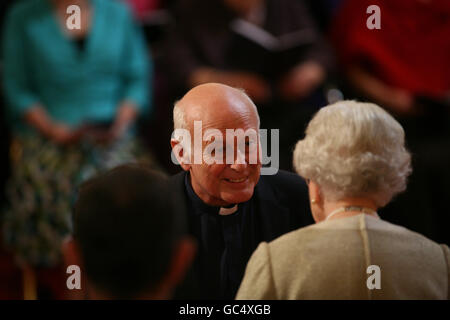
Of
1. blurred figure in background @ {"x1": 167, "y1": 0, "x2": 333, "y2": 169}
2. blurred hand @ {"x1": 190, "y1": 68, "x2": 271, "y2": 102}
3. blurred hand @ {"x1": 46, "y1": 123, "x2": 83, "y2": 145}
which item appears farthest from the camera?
blurred hand @ {"x1": 46, "y1": 123, "x2": 83, "y2": 145}

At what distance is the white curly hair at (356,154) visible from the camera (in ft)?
3.46

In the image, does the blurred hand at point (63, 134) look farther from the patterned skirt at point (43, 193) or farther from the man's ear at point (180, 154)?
the man's ear at point (180, 154)

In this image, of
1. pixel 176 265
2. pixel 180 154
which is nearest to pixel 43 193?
pixel 180 154

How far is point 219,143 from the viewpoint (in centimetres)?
102

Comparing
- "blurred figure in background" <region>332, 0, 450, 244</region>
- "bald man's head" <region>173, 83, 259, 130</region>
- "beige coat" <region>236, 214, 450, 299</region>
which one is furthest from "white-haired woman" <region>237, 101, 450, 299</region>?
"blurred figure in background" <region>332, 0, 450, 244</region>

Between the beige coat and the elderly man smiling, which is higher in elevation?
the elderly man smiling

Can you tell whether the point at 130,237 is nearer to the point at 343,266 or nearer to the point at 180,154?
the point at 180,154

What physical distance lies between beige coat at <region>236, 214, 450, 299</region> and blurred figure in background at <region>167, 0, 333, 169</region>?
416 mm

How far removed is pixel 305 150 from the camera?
3.59 ft

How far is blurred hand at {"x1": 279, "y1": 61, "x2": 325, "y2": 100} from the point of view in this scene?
1.67 m

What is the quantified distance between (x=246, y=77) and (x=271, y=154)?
0.43 metres

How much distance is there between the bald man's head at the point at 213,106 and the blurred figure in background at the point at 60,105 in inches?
26.8

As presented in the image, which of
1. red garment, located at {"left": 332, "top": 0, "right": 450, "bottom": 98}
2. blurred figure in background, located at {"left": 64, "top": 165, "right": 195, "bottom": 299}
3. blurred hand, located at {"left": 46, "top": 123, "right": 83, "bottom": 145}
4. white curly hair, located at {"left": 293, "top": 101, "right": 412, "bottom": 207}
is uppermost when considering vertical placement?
red garment, located at {"left": 332, "top": 0, "right": 450, "bottom": 98}

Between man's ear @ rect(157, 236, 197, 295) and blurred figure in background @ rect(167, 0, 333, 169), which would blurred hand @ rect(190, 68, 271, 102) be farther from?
man's ear @ rect(157, 236, 197, 295)
